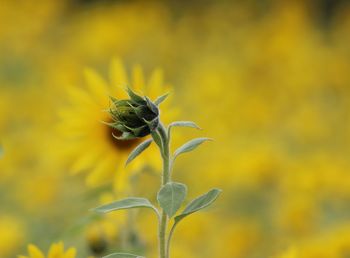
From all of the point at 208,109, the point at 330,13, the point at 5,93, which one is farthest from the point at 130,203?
the point at 330,13

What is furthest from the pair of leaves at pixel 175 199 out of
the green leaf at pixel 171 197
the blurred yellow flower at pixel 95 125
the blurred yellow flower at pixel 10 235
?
the blurred yellow flower at pixel 10 235

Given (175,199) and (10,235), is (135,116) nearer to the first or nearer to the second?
(175,199)

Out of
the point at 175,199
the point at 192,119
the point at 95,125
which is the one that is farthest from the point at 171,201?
the point at 192,119

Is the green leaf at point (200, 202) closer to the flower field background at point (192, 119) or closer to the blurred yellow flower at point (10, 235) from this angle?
the flower field background at point (192, 119)

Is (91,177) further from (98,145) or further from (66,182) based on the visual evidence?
(66,182)

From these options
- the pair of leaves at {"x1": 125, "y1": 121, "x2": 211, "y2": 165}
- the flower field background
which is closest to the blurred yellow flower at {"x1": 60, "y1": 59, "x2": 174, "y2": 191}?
the flower field background

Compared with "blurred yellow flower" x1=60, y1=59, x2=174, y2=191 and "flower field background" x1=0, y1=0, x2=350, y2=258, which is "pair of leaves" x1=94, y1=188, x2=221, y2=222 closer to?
"flower field background" x1=0, y1=0, x2=350, y2=258
